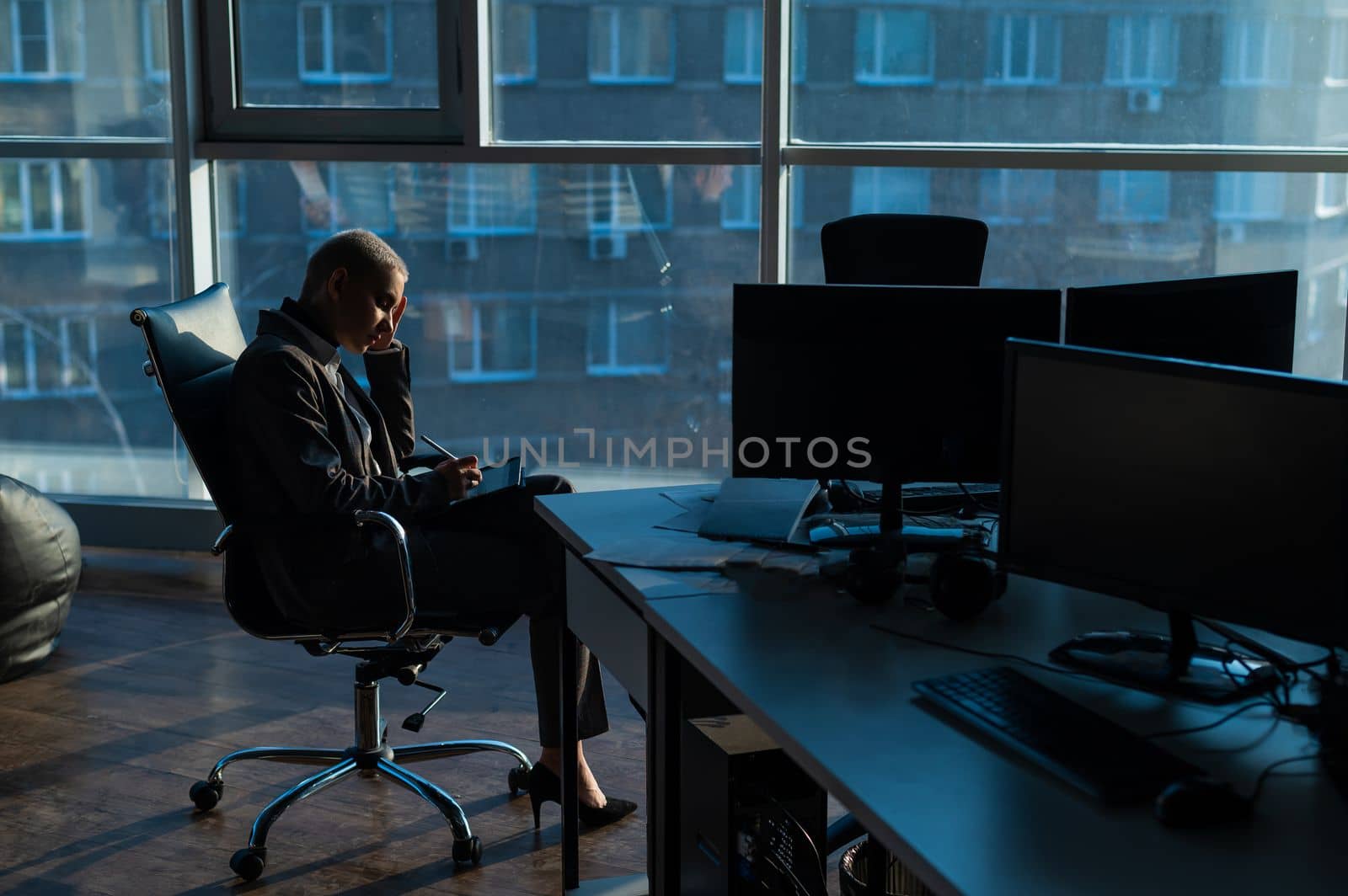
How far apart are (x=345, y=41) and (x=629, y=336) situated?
135 cm

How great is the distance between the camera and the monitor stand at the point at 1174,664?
1.71 m

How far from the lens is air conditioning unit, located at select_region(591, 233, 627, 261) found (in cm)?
464

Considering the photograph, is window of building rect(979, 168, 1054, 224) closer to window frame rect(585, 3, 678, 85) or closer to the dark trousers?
window frame rect(585, 3, 678, 85)

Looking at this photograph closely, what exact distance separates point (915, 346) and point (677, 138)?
237 cm

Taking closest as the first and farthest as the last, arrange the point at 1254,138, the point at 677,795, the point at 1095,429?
the point at 1095,429 < the point at 677,795 < the point at 1254,138

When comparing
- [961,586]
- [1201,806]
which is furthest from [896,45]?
[1201,806]

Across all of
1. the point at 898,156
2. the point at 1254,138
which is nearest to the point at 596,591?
the point at 898,156

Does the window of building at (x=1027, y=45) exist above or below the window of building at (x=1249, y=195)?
above

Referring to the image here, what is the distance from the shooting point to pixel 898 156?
4332mm

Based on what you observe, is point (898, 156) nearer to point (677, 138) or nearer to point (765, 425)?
point (677, 138)

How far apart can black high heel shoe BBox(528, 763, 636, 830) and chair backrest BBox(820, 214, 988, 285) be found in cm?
127

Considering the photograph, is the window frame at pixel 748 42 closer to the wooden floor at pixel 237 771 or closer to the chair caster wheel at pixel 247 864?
the wooden floor at pixel 237 771

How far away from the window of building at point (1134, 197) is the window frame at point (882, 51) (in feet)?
2.09

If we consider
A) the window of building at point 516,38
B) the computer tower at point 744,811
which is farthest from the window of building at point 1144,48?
the computer tower at point 744,811
